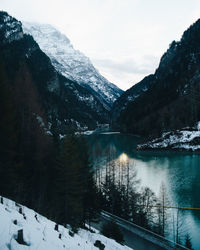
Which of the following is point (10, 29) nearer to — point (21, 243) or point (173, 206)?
point (173, 206)

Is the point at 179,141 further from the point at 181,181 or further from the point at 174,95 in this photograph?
the point at 174,95

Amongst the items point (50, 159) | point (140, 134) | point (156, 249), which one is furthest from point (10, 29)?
point (156, 249)

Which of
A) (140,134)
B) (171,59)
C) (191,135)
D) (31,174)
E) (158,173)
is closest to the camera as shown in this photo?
(31,174)

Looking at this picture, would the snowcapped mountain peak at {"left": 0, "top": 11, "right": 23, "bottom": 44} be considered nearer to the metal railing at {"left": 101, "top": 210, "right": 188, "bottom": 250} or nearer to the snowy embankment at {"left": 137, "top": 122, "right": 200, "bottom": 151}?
the snowy embankment at {"left": 137, "top": 122, "right": 200, "bottom": 151}

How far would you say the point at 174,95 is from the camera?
146 meters

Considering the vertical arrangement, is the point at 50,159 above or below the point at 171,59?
below

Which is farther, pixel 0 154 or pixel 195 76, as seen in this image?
pixel 195 76

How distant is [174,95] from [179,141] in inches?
2872

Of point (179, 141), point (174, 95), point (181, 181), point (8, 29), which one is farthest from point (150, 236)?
point (8, 29)

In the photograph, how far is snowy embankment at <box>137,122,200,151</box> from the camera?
3056 inches

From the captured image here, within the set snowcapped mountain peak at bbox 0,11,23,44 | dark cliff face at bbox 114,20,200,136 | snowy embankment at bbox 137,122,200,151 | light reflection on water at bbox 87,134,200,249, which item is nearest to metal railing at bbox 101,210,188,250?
light reflection on water at bbox 87,134,200,249

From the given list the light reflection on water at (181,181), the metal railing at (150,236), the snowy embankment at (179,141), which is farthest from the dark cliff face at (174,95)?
the metal railing at (150,236)

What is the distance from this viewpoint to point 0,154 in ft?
57.4

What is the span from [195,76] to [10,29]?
12575 cm
